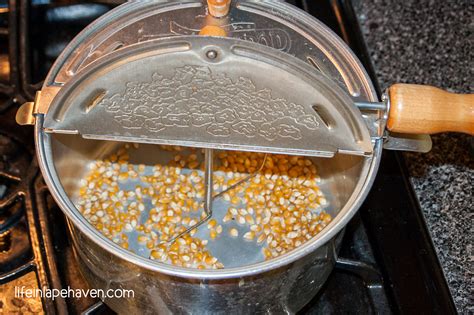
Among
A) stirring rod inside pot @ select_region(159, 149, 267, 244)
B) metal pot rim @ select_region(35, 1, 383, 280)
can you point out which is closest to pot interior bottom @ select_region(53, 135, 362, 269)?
stirring rod inside pot @ select_region(159, 149, 267, 244)

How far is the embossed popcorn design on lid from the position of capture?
2.21ft

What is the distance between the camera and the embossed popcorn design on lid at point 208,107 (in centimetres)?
67

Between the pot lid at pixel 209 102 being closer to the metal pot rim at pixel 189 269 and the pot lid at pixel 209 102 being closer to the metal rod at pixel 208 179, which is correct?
the metal pot rim at pixel 189 269

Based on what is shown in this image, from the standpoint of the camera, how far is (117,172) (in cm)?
97

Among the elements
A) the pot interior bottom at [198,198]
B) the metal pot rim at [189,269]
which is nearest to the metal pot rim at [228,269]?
the metal pot rim at [189,269]

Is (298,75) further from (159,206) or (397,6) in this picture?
(397,6)

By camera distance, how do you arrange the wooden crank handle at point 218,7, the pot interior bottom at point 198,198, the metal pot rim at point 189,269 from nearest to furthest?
the metal pot rim at point 189,269 → the wooden crank handle at point 218,7 → the pot interior bottom at point 198,198

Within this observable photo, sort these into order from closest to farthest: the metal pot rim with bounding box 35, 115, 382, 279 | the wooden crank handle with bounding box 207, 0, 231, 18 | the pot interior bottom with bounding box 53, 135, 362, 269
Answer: the metal pot rim with bounding box 35, 115, 382, 279
the wooden crank handle with bounding box 207, 0, 231, 18
the pot interior bottom with bounding box 53, 135, 362, 269

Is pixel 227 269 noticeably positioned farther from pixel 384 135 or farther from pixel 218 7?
pixel 218 7

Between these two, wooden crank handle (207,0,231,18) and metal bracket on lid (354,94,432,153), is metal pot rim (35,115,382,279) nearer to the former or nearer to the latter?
metal bracket on lid (354,94,432,153)

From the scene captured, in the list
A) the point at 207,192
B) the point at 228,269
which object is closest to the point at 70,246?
the point at 207,192

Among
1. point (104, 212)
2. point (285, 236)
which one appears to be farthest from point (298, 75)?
point (104, 212)

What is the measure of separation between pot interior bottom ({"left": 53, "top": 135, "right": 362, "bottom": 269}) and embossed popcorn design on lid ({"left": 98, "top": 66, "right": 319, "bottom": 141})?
0.54 ft

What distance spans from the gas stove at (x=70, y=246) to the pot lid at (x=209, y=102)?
173 mm
